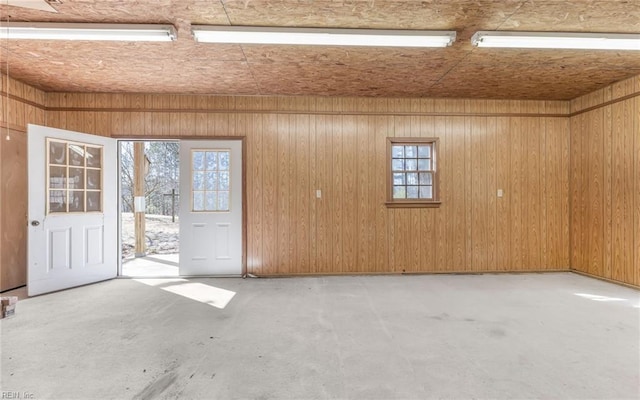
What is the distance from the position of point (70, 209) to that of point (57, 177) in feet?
1.48

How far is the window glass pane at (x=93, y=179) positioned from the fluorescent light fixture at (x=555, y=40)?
17.1 ft

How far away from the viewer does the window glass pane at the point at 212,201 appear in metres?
4.51

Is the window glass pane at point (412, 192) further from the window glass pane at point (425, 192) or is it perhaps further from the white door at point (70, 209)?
the white door at point (70, 209)

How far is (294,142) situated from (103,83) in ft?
9.20

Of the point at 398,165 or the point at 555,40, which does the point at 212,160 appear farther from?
the point at 555,40

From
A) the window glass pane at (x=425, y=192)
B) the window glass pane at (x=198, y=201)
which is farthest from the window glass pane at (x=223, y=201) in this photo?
the window glass pane at (x=425, y=192)

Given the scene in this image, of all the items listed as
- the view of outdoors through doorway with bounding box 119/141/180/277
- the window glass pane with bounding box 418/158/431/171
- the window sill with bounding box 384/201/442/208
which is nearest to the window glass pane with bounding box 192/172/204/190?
the view of outdoors through doorway with bounding box 119/141/180/277

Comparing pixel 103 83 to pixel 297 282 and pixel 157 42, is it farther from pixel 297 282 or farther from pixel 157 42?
pixel 297 282

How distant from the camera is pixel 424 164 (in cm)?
478

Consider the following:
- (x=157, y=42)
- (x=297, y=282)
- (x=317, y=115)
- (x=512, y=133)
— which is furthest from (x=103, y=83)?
(x=512, y=133)

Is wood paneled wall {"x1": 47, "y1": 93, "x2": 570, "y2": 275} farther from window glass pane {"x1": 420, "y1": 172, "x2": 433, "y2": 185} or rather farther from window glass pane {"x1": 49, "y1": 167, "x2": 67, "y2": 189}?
window glass pane {"x1": 49, "y1": 167, "x2": 67, "y2": 189}

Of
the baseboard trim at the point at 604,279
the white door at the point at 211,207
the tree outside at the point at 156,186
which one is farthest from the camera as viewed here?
the tree outside at the point at 156,186

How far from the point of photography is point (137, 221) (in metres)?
6.14

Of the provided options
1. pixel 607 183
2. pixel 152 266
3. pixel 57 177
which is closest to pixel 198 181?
pixel 57 177
